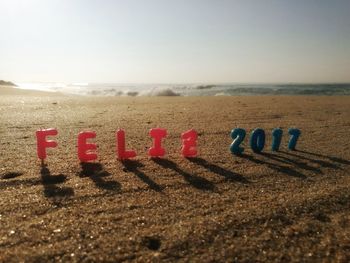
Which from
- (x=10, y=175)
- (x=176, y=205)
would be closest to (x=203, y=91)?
(x=10, y=175)

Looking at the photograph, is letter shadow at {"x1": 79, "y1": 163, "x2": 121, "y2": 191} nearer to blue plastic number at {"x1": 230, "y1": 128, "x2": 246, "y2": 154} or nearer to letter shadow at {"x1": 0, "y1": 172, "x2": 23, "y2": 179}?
letter shadow at {"x1": 0, "y1": 172, "x2": 23, "y2": 179}

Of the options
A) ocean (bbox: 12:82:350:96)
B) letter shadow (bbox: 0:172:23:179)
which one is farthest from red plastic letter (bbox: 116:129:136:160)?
ocean (bbox: 12:82:350:96)

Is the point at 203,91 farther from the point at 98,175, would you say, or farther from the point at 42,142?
the point at 98,175

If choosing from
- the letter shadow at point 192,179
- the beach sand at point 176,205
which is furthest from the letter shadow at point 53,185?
the letter shadow at point 192,179

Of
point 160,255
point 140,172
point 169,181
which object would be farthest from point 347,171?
point 160,255

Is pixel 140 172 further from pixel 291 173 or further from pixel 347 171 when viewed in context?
pixel 347 171
